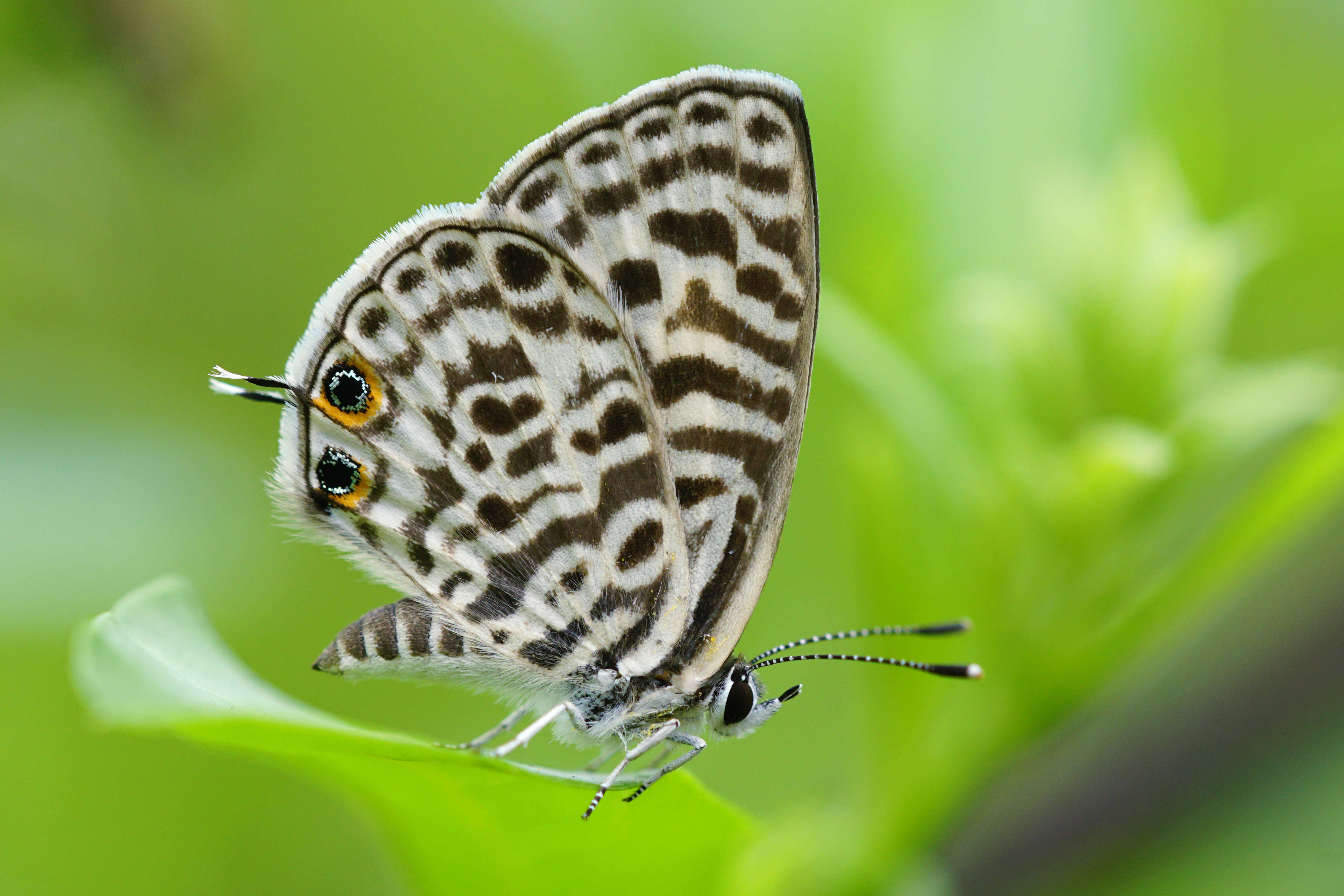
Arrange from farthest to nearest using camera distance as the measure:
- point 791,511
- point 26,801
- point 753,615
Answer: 1. point 791,511
2. point 753,615
3. point 26,801

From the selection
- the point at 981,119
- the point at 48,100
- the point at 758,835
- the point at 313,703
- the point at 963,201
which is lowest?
the point at 313,703

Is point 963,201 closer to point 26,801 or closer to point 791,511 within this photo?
point 791,511

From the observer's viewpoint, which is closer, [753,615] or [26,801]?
[26,801]

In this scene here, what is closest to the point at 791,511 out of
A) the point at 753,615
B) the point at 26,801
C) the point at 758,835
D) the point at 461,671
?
the point at 753,615

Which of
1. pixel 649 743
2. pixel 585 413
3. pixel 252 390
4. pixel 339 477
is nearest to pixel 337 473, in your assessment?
pixel 339 477

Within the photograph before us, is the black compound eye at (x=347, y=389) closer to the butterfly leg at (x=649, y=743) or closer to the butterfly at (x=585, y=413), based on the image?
the butterfly at (x=585, y=413)

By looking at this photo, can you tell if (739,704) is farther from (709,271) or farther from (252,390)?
(252,390)

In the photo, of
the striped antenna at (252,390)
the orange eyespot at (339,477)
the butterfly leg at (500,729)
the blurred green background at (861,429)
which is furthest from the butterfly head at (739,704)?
the striped antenna at (252,390)
